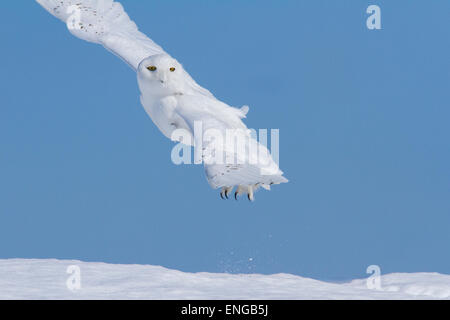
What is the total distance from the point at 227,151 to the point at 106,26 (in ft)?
11.7

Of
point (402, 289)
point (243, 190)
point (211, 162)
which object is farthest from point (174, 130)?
point (402, 289)

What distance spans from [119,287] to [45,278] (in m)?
0.78

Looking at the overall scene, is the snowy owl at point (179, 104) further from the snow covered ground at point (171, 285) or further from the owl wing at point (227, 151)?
the snow covered ground at point (171, 285)

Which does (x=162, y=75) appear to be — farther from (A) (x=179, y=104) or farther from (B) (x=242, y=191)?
(B) (x=242, y=191)

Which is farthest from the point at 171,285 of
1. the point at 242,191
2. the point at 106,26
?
the point at 106,26

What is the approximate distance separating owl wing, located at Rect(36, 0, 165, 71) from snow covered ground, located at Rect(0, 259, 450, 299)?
2.26 meters

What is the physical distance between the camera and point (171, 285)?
217 inches

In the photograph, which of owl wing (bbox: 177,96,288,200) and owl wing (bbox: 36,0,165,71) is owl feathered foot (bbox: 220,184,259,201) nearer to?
owl wing (bbox: 177,96,288,200)

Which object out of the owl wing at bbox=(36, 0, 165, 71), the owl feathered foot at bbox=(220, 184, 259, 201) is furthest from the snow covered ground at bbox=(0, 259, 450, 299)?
the owl wing at bbox=(36, 0, 165, 71)

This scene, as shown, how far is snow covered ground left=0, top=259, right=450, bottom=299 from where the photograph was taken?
16.6ft

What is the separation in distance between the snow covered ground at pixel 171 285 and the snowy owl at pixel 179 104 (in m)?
0.81

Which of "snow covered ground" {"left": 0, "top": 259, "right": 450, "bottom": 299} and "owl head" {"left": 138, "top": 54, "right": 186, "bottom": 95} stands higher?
"owl head" {"left": 138, "top": 54, "right": 186, "bottom": 95}

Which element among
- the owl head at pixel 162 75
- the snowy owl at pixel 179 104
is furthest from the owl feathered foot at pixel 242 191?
the owl head at pixel 162 75
